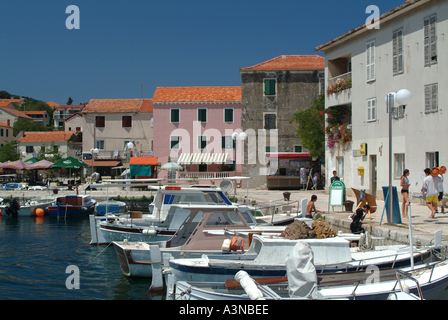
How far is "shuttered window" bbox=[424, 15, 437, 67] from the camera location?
18.1 metres

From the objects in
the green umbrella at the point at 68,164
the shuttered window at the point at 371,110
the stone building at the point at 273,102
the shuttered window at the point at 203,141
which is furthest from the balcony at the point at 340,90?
the green umbrella at the point at 68,164

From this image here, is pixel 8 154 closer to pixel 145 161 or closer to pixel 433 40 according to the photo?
pixel 145 161

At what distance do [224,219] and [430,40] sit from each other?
1254cm

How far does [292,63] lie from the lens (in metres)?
38.3

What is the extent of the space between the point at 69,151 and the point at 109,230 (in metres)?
44.4

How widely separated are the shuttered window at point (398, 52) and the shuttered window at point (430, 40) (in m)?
1.56

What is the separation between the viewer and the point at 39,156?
5178cm

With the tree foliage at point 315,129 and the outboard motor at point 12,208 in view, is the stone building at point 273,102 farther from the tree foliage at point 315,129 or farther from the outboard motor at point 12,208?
the outboard motor at point 12,208

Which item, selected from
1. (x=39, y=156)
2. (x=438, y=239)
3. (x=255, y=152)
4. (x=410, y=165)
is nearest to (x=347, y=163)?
(x=410, y=165)

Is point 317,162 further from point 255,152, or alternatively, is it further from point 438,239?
point 438,239

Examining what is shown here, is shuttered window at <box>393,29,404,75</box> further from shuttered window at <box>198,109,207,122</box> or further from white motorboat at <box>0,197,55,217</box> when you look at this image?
shuttered window at <box>198,109,207,122</box>

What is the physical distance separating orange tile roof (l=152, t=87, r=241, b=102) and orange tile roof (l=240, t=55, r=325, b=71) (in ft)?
18.3

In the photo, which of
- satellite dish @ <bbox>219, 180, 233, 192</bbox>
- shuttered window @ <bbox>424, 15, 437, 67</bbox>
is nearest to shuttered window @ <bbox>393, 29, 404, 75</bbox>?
shuttered window @ <bbox>424, 15, 437, 67</bbox>

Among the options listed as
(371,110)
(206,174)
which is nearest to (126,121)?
(206,174)
